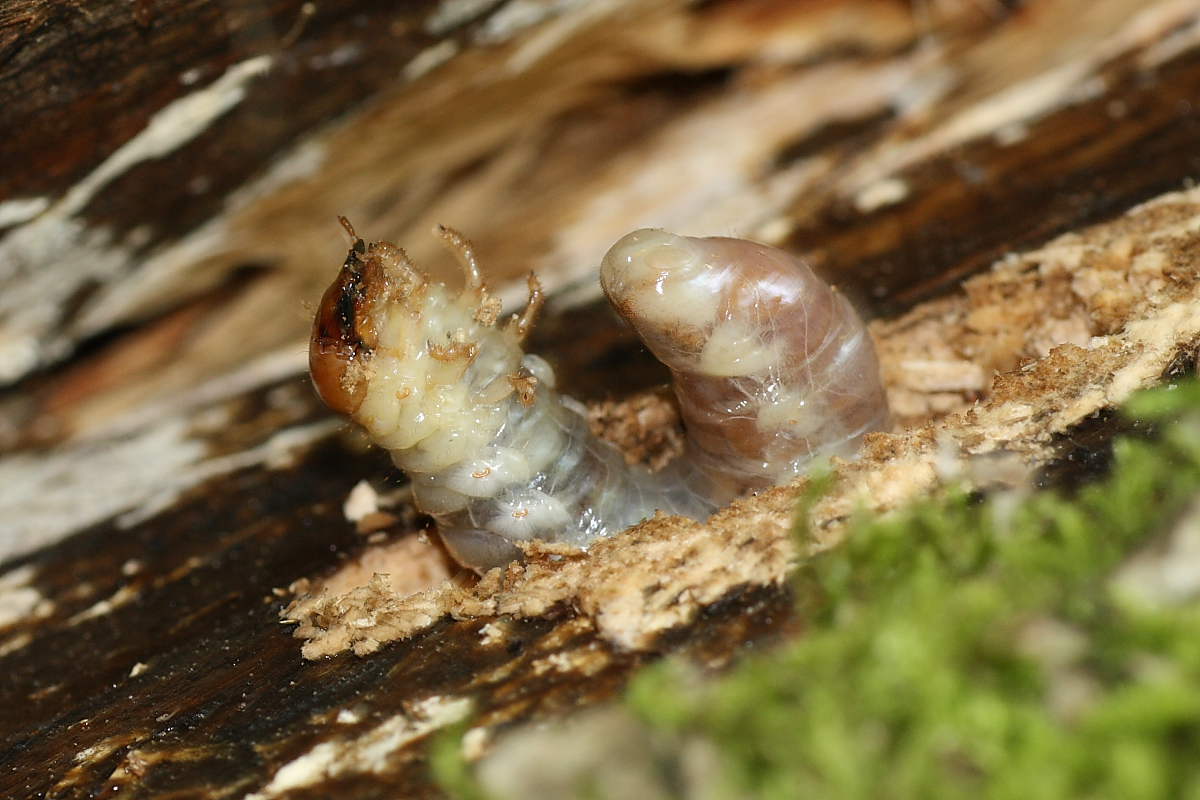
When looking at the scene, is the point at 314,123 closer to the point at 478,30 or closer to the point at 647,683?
the point at 478,30

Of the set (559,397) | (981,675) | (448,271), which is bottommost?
(448,271)

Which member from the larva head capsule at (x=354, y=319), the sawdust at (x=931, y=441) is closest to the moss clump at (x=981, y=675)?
the sawdust at (x=931, y=441)

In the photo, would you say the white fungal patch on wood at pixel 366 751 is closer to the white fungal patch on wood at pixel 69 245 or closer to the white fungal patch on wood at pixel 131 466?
the white fungal patch on wood at pixel 131 466

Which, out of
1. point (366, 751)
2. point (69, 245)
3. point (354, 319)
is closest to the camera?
point (366, 751)

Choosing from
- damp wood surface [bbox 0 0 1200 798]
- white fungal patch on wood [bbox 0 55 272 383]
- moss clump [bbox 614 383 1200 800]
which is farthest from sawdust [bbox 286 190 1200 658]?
white fungal patch on wood [bbox 0 55 272 383]

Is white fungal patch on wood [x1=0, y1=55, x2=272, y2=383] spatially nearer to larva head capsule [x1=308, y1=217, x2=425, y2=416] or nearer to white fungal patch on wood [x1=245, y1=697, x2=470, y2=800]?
larva head capsule [x1=308, y1=217, x2=425, y2=416]

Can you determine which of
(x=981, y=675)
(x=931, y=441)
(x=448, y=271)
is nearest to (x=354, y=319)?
→ (x=931, y=441)

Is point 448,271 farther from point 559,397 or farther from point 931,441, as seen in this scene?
point 931,441
